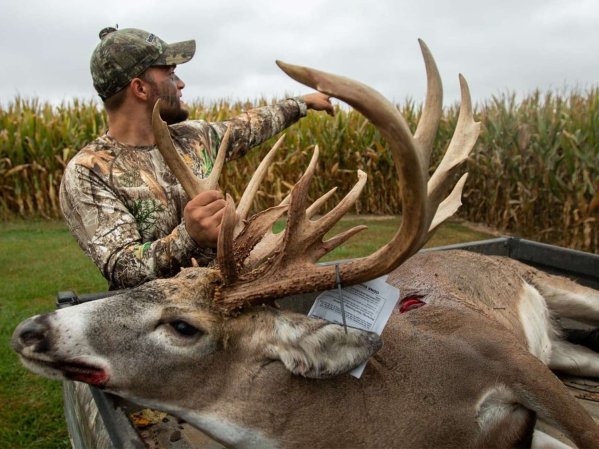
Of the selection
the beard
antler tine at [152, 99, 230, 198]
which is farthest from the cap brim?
antler tine at [152, 99, 230, 198]

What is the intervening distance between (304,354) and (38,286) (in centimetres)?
700

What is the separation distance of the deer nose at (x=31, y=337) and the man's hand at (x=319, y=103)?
9.12ft

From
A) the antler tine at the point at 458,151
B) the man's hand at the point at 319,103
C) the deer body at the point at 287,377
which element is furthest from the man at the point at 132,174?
the antler tine at the point at 458,151

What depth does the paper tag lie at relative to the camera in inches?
90.5

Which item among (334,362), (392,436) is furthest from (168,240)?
(392,436)

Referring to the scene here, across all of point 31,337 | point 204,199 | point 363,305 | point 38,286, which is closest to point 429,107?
point 363,305

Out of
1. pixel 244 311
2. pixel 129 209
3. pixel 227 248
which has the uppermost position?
pixel 227 248

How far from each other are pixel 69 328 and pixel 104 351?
15 centimetres

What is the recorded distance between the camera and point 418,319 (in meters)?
2.83

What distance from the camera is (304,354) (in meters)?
2.19

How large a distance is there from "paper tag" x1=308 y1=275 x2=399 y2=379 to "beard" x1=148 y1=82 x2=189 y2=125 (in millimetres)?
1869

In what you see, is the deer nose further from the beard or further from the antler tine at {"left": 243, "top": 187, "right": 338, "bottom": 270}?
the beard

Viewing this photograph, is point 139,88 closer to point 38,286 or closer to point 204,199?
point 204,199

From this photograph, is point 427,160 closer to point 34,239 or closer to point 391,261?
point 391,261
